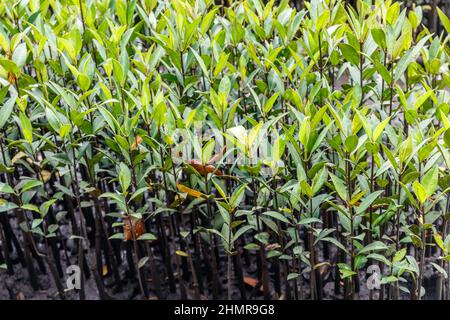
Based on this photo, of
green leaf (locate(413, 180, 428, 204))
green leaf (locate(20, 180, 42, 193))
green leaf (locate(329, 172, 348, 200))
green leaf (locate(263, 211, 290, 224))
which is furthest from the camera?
green leaf (locate(20, 180, 42, 193))

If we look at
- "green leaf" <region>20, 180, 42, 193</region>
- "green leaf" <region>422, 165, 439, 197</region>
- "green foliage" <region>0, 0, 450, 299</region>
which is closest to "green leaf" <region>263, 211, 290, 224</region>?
"green foliage" <region>0, 0, 450, 299</region>

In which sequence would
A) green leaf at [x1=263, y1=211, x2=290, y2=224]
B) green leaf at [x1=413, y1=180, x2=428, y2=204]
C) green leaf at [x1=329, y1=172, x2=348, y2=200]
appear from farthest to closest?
green leaf at [x1=263, y1=211, x2=290, y2=224]
green leaf at [x1=329, y1=172, x2=348, y2=200]
green leaf at [x1=413, y1=180, x2=428, y2=204]

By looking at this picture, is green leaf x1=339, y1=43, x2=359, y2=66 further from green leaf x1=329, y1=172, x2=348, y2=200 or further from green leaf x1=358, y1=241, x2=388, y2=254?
green leaf x1=358, y1=241, x2=388, y2=254

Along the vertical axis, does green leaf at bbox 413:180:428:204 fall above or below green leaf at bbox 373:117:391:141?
below

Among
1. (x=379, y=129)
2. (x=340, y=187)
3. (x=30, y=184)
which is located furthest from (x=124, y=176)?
(x=379, y=129)

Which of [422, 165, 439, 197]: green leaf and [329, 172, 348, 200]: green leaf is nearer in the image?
[422, 165, 439, 197]: green leaf

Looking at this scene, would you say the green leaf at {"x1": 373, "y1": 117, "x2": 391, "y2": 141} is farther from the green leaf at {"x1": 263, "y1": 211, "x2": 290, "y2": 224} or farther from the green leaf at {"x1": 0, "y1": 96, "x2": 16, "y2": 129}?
the green leaf at {"x1": 0, "y1": 96, "x2": 16, "y2": 129}

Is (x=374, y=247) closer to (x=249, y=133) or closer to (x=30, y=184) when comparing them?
(x=249, y=133)

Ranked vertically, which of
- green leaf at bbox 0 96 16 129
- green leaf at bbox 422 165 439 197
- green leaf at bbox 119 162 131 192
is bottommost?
green leaf at bbox 422 165 439 197

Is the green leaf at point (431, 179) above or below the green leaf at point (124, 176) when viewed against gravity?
below

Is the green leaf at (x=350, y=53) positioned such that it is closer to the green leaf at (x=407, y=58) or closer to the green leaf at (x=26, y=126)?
the green leaf at (x=407, y=58)

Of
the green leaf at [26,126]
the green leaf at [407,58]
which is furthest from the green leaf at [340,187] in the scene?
the green leaf at [26,126]

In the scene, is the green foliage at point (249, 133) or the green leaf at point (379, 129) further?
the green foliage at point (249, 133)
